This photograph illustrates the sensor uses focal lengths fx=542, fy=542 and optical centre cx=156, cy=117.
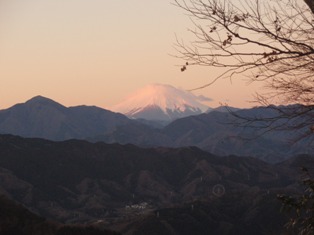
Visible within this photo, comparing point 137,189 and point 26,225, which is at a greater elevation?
point 137,189

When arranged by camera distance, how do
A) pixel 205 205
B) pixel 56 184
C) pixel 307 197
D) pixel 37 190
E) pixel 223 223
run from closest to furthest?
1. pixel 307 197
2. pixel 223 223
3. pixel 205 205
4. pixel 37 190
5. pixel 56 184

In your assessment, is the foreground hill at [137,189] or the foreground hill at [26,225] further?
the foreground hill at [137,189]

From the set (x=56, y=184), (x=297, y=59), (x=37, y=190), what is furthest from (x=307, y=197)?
(x=56, y=184)

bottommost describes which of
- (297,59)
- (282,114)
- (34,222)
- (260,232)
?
(260,232)

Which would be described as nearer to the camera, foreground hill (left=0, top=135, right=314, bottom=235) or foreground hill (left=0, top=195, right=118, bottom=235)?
foreground hill (left=0, top=195, right=118, bottom=235)

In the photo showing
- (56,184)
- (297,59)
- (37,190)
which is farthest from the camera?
(56,184)

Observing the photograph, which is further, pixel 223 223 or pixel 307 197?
pixel 223 223

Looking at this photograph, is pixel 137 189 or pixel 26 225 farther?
pixel 137 189

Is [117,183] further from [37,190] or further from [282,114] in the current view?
[282,114]
